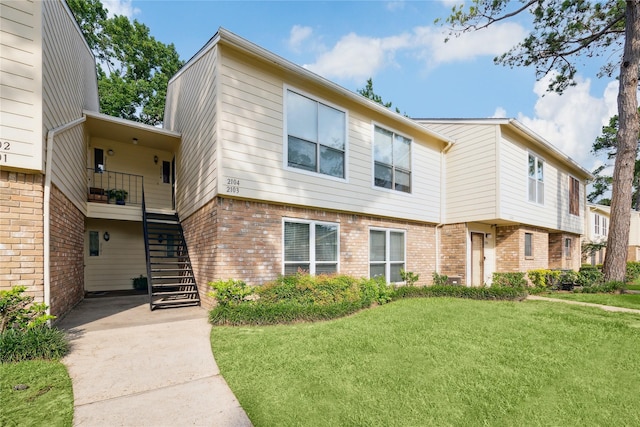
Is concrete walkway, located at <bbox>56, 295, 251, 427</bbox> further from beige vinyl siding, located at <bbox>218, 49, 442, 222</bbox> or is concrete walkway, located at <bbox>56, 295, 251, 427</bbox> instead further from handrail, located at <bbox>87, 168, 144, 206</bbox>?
handrail, located at <bbox>87, 168, 144, 206</bbox>

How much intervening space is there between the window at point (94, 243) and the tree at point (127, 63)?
39.7 feet

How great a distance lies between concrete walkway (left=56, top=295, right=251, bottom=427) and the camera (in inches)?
111

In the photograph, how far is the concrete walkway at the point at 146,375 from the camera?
283cm

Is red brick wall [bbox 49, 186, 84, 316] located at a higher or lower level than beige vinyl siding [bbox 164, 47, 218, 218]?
lower

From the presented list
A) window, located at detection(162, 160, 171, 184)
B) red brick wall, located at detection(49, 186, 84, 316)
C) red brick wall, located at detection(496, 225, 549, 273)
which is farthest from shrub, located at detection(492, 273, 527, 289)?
window, located at detection(162, 160, 171, 184)

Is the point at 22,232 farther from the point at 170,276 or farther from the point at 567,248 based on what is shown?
the point at 567,248

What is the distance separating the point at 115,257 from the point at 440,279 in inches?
472

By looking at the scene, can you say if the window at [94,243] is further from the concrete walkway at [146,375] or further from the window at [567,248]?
the window at [567,248]

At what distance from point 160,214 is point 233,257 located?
532 cm

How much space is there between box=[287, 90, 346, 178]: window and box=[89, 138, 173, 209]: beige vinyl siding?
700 centimetres

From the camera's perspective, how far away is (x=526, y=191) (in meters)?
11.5

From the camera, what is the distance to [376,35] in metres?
11.0

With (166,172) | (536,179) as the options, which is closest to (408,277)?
(536,179)

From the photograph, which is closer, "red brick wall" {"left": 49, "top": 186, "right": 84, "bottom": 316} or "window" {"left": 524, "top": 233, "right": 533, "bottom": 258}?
"red brick wall" {"left": 49, "top": 186, "right": 84, "bottom": 316}
